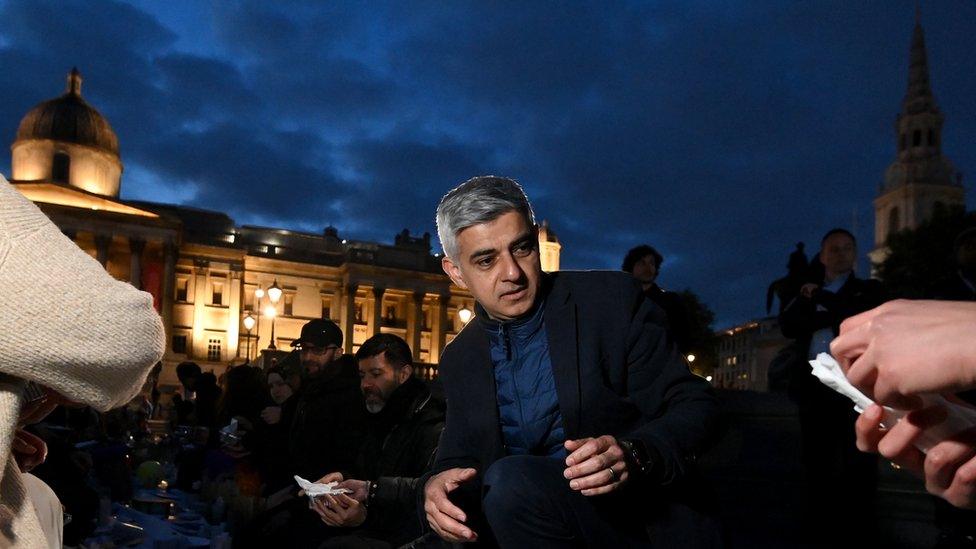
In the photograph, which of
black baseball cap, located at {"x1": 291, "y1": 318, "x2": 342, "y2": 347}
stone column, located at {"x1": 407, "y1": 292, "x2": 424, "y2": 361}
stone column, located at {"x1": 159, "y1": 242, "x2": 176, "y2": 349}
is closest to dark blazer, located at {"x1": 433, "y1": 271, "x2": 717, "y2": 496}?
black baseball cap, located at {"x1": 291, "y1": 318, "x2": 342, "y2": 347}

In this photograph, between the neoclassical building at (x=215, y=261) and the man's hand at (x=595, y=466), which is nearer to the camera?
the man's hand at (x=595, y=466)

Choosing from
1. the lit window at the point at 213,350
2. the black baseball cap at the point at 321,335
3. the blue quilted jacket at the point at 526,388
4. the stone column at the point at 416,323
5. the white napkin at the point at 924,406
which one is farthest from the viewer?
the stone column at the point at 416,323

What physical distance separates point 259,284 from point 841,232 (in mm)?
63823

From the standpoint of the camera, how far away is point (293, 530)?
4.79 metres

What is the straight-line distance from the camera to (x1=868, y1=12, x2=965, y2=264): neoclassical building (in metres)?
82.1

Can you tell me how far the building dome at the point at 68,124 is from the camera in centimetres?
5888

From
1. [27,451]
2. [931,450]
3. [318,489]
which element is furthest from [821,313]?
[27,451]

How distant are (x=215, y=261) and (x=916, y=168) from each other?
68.7m

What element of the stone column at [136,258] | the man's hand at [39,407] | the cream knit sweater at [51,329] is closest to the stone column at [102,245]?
the stone column at [136,258]

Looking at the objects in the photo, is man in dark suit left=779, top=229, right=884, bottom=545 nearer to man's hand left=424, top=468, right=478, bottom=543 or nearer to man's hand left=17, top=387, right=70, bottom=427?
Result: man's hand left=424, top=468, right=478, bottom=543

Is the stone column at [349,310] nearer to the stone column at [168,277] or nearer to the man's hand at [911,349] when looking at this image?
the stone column at [168,277]

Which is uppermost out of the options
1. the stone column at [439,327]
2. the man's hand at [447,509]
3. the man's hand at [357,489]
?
the stone column at [439,327]

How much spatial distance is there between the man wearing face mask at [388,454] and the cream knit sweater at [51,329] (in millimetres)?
1890

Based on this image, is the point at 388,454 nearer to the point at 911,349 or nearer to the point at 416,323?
the point at 911,349
